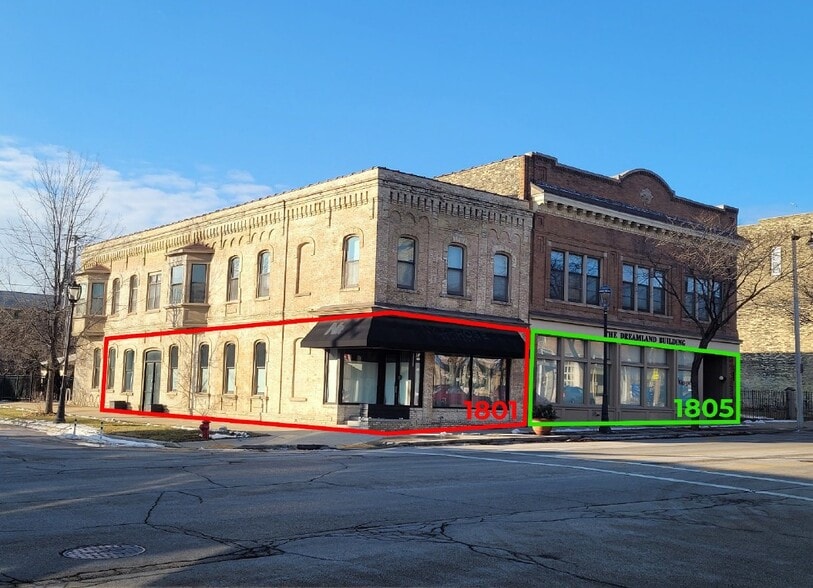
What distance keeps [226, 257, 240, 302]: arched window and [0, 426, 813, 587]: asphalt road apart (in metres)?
17.5

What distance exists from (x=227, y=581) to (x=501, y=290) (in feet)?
85.0

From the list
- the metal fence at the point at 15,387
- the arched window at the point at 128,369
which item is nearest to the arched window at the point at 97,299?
the arched window at the point at 128,369

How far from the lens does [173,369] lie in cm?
3881

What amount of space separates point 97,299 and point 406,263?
22092 millimetres

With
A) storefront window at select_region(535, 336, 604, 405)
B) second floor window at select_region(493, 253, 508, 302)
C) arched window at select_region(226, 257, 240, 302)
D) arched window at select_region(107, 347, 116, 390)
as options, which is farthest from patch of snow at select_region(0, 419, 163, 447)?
storefront window at select_region(535, 336, 604, 405)

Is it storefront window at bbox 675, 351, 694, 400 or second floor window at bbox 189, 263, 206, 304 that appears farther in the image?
storefront window at bbox 675, 351, 694, 400

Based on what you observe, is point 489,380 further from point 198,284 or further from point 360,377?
point 198,284

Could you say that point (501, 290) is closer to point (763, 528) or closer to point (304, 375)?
point (304, 375)

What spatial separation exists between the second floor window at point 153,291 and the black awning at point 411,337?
13303mm

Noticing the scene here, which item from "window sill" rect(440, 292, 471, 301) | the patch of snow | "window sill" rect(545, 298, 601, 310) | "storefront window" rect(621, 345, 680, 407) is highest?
"window sill" rect(545, 298, 601, 310)

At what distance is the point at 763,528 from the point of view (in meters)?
11.2

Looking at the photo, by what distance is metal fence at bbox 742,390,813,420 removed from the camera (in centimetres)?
4703

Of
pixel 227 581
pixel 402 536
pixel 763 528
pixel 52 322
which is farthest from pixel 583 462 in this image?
pixel 52 322

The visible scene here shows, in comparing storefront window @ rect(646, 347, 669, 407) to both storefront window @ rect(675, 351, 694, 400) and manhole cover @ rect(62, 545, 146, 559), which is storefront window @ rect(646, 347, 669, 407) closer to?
storefront window @ rect(675, 351, 694, 400)
